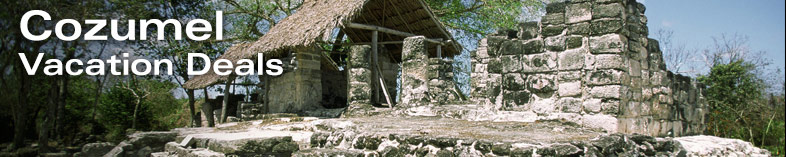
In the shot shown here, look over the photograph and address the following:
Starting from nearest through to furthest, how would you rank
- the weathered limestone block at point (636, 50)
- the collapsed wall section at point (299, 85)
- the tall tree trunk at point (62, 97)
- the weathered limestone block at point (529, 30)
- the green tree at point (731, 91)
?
the weathered limestone block at point (636, 50)
the weathered limestone block at point (529, 30)
the collapsed wall section at point (299, 85)
the green tree at point (731, 91)
the tall tree trunk at point (62, 97)

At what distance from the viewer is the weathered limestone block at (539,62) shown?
4516 mm

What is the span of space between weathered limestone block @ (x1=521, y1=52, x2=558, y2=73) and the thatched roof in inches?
170

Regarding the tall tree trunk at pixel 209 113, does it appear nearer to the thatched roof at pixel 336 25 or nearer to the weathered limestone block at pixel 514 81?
the thatched roof at pixel 336 25

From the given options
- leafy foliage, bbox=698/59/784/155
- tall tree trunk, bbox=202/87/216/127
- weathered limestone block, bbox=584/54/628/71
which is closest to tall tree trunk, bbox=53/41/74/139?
tall tree trunk, bbox=202/87/216/127

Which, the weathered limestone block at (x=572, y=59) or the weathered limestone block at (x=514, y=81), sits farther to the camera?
the weathered limestone block at (x=514, y=81)

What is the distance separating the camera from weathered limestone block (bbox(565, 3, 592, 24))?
4.31 meters

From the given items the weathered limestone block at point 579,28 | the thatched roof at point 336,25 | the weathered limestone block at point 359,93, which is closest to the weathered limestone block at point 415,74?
the weathered limestone block at point 359,93

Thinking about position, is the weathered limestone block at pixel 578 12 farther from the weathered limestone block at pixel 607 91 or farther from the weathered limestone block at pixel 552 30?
the weathered limestone block at pixel 607 91

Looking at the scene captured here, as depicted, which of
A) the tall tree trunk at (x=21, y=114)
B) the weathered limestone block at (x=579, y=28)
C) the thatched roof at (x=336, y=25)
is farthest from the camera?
the tall tree trunk at (x=21, y=114)

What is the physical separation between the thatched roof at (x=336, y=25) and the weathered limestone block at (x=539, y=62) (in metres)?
4.31

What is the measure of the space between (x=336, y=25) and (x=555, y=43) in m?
4.66

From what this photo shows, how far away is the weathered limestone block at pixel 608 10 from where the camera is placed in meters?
4.14

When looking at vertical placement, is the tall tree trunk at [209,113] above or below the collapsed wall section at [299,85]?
below

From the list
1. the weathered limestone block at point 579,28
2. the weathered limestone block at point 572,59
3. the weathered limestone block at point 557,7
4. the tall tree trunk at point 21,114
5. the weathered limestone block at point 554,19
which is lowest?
the tall tree trunk at point 21,114
